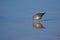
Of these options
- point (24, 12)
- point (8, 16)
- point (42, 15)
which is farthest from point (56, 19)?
point (8, 16)

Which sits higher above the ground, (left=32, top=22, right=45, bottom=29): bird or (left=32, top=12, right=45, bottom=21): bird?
(left=32, top=12, right=45, bottom=21): bird

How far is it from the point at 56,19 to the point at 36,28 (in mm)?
269

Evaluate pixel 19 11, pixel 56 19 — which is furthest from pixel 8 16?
pixel 56 19

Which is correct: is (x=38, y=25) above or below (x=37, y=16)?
below

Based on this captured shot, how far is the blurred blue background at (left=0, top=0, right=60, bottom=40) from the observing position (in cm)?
165

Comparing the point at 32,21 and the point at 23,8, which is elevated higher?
the point at 23,8

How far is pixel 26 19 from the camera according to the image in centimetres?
170

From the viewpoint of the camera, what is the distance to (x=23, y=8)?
1.71m

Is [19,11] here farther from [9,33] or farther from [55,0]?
[55,0]

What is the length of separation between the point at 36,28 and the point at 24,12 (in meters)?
0.25

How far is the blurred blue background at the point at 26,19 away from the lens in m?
1.65

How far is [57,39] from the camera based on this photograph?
5.30 ft

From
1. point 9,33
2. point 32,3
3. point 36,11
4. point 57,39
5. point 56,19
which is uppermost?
point 32,3

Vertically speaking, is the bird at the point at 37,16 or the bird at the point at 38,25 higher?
the bird at the point at 37,16
